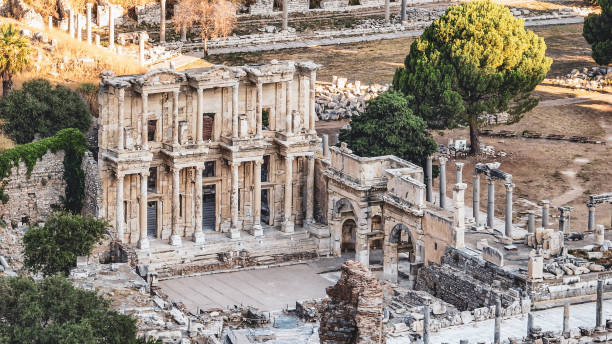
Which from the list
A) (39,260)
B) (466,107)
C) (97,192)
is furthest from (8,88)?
(466,107)

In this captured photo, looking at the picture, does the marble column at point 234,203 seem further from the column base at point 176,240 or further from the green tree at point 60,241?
the green tree at point 60,241

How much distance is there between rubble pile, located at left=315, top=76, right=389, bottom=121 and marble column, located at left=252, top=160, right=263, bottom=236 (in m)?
19.7

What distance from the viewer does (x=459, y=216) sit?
274 feet

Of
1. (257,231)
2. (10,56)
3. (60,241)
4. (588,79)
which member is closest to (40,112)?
(10,56)

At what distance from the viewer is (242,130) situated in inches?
3590

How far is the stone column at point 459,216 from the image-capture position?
8306 centimetres

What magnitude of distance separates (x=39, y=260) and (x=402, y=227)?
18.6 metres

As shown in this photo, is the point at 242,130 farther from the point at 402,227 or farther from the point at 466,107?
the point at 466,107

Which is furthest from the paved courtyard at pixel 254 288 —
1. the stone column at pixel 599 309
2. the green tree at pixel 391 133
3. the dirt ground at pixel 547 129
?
the stone column at pixel 599 309

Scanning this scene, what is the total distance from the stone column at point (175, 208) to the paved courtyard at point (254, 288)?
2394 millimetres

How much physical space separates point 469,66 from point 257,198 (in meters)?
19.5

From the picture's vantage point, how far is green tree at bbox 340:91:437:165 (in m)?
95.9

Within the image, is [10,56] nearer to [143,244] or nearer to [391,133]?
[143,244]

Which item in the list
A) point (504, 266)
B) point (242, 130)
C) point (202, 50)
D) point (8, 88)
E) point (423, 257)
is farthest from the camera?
point (202, 50)
